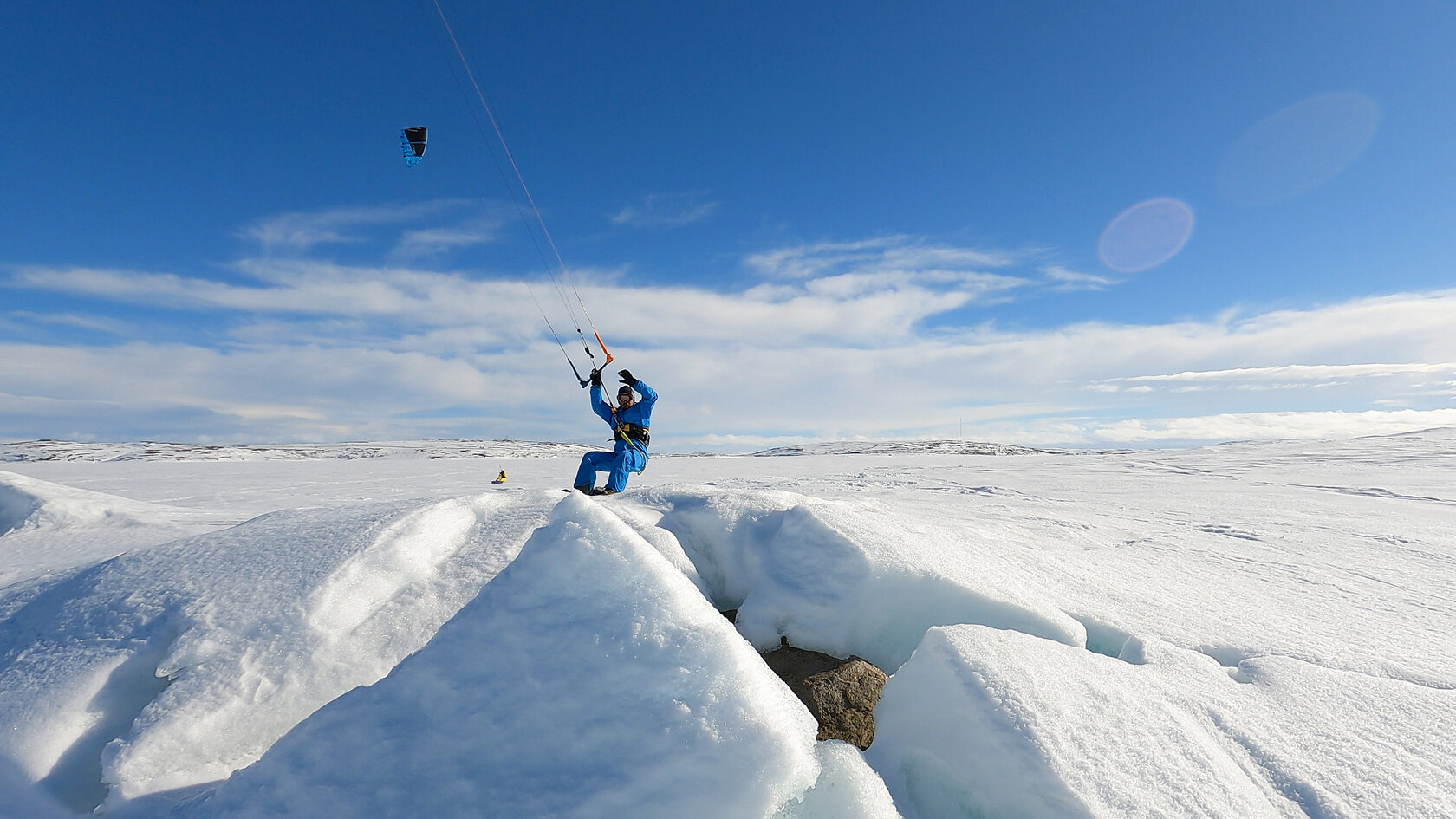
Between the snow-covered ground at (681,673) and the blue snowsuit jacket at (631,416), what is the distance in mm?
3529

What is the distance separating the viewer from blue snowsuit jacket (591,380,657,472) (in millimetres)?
7605

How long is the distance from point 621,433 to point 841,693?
5.64 meters

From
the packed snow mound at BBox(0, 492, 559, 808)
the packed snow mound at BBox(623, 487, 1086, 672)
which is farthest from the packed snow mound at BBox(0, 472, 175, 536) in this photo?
the packed snow mound at BBox(623, 487, 1086, 672)

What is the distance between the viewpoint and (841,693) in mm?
2254

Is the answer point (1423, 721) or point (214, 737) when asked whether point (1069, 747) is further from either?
point (214, 737)

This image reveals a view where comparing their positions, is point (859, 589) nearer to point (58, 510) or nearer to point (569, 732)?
point (569, 732)

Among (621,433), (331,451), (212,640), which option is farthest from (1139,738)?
(331,451)

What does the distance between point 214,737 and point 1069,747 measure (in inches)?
112

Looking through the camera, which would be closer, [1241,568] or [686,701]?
[686,701]

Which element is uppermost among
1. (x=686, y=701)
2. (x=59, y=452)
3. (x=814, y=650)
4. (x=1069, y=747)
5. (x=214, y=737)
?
(x=686, y=701)

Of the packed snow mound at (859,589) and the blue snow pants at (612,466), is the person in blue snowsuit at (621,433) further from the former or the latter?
the packed snow mound at (859,589)

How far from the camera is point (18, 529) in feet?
15.2

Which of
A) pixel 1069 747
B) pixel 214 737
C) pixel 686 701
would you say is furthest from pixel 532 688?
pixel 1069 747

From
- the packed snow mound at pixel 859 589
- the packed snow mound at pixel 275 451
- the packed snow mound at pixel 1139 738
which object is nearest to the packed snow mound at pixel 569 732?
the packed snow mound at pixel 1139 738
